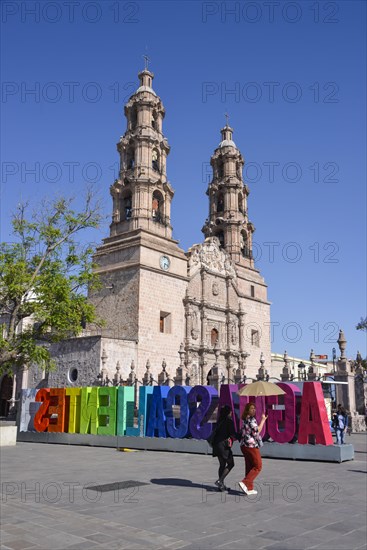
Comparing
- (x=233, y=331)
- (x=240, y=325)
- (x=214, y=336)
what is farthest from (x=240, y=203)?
(x=214, y=336)

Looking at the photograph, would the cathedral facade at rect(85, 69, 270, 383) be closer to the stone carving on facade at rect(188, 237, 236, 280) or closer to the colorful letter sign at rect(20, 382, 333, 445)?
the stone carving on facade at rect(188, 237, 236, 280)

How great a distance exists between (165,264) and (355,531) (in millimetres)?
28668

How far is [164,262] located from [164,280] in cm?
129

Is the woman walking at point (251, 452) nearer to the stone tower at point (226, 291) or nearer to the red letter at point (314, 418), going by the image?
the red letter at point (314, 418)

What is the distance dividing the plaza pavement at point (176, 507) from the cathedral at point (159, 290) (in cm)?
1485

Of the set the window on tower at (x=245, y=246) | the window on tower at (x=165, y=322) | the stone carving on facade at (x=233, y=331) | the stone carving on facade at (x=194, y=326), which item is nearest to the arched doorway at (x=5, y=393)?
the window on tower at (x=165, y=322)

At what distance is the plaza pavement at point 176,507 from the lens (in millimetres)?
5766

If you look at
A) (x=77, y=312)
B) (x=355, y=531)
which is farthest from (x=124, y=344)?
(x=355, y=531)

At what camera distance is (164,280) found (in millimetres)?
33938

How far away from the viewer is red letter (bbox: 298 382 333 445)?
13.4m

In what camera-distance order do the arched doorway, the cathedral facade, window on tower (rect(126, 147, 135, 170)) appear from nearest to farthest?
the cathedral facade
window on tower (rect(126, 147, 135, 170))
the arched doorway

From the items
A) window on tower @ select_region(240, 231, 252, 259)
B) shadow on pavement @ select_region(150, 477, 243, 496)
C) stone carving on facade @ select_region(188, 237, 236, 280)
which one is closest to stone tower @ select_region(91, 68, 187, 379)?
stone carving on facade @ select_region(188, 237, 236, 280)

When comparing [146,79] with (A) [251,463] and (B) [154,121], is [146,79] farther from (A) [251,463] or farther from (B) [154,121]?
(A) [251,463]

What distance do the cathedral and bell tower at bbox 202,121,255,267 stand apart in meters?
0.12
